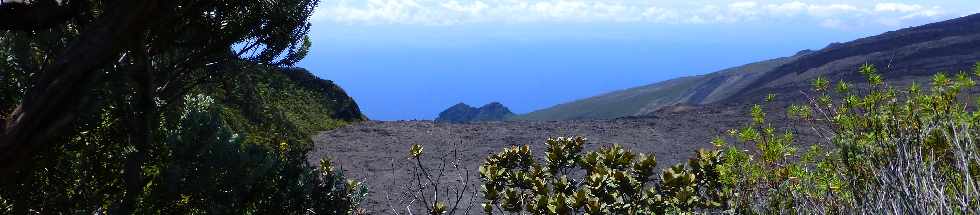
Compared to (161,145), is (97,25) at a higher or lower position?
higher

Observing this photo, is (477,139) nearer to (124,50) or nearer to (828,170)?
(828,170)

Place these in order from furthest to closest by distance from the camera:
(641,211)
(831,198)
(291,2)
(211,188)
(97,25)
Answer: (291,2) < (641,211) < (211,188) < (831,198) < (97,25)

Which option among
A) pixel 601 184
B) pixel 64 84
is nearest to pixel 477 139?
pixel 601 184

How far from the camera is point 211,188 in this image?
5477mm

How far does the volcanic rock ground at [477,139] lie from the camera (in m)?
15.0

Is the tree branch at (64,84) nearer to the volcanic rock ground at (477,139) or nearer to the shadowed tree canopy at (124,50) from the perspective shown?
the shadowed tree canopy at (124,50)

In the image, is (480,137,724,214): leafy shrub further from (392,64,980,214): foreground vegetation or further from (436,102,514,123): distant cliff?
(436,102,514,123): distant cliff

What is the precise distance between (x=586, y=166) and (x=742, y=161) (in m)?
2.03

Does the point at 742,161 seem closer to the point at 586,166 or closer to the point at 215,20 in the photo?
the point at 586,166

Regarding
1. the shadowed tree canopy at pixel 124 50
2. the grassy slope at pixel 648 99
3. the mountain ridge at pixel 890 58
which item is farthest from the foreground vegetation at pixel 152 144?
the grassy slope at pixel 648 99

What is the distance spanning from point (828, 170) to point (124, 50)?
16.5 feet

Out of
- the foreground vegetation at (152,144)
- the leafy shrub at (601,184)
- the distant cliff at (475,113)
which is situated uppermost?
the distant cliff at (475,113)

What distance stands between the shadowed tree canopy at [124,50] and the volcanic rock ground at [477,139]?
17.4 feet

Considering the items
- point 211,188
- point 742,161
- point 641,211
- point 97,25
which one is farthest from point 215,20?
point 742,161
